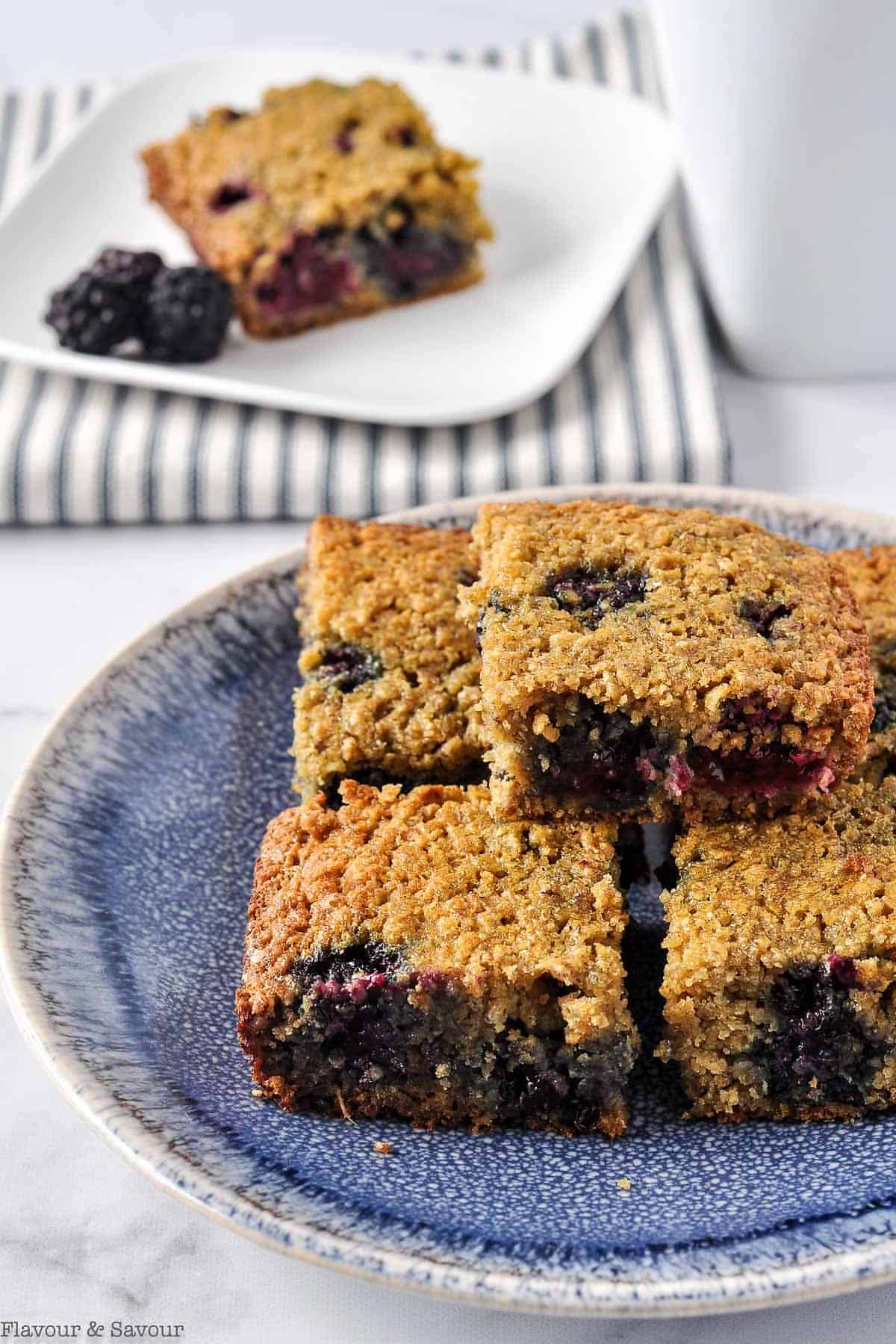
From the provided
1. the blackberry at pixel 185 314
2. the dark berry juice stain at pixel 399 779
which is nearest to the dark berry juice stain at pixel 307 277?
the blackberry at pixel 185 314

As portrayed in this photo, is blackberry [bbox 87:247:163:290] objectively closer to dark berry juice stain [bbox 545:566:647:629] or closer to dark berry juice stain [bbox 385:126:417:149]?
dark berry juice stain [bbox 385:126:417:149]

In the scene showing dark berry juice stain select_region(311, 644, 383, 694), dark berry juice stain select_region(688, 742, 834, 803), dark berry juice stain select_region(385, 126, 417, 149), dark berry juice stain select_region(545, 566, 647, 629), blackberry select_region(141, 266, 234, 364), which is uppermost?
dark berry juice stain select_region(385, 126, 417, 149)

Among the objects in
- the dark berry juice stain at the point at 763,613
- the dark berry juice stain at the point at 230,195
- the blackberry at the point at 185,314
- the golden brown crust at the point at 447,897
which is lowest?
the golden brown crust at the point at 447,897

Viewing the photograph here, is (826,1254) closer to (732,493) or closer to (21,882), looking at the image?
(21,882)

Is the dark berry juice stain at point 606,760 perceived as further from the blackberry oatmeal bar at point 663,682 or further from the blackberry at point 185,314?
the blackberry at point 185,314

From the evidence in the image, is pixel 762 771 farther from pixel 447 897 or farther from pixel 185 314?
pixel 185 314

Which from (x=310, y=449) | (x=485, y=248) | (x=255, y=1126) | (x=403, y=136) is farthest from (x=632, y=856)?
(x=403, y=136)

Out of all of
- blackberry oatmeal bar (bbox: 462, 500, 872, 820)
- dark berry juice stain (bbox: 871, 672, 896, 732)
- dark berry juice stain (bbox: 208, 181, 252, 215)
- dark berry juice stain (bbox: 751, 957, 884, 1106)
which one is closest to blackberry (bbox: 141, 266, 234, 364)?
dark berry juice stain (bbox: 208, 181, 252, 215)
